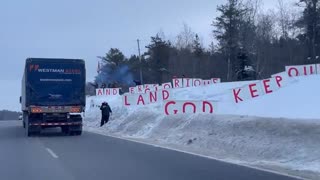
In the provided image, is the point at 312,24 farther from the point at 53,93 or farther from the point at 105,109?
the point at 53,93

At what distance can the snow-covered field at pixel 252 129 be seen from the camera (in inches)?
676

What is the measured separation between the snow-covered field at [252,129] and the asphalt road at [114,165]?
4.08 ft

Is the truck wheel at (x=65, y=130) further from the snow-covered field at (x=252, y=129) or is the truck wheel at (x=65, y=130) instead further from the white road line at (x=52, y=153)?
the white road line at (x=52, y=153)

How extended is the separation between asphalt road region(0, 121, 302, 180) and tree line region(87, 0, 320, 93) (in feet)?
162

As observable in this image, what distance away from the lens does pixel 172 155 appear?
18.9 metres

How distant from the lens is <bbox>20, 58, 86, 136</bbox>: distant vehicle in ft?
101

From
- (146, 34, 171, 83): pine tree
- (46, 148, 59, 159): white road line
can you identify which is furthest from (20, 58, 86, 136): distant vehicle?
(146, 34, 171, 83): pine tree

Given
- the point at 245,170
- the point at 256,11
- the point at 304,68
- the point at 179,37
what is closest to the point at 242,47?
the point at 256,11

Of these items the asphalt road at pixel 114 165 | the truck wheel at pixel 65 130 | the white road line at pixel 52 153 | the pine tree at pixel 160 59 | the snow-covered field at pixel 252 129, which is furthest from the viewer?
the pine tree at pixel 160 59

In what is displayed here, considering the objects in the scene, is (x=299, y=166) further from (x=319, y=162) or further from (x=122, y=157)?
(x=122, y=157)

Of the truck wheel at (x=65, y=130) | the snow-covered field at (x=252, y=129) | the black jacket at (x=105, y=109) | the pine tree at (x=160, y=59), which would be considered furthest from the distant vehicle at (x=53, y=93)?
the pine tree at (x=160, y=59)

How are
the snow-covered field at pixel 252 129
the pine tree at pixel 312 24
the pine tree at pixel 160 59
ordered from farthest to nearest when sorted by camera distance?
the pine tree at pixel 160 59
the pine tree at pixel 312 24
the snow-covered field at pixel 252 129

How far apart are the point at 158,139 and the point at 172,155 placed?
8889 millimetres

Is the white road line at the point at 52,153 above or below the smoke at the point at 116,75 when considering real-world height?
below
